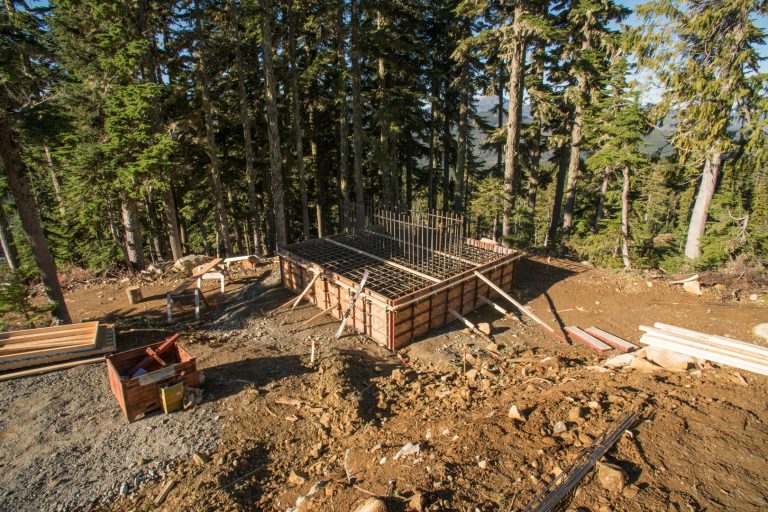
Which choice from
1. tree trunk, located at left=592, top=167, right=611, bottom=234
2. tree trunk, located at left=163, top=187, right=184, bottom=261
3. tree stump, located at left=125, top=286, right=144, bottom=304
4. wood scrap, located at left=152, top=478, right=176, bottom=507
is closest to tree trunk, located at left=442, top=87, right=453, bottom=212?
tree trunk, located at left=592, top=167, right=611, bottom=234

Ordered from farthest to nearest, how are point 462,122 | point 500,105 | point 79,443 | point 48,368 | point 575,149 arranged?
point 500,105, point 462,122, point 575,149, point 48,368, point 79,443

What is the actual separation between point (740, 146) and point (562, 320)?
33.2 ft

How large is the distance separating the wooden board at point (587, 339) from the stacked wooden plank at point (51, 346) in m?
14.3

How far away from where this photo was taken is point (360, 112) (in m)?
19.8

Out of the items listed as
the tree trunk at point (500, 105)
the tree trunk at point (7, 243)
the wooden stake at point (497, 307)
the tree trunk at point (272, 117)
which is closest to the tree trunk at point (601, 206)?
the tree trunk at point (500, 105)

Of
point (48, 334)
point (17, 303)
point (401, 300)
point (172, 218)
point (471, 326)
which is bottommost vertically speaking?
point (471, 326)

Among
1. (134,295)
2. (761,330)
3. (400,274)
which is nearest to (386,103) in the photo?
(400,274)

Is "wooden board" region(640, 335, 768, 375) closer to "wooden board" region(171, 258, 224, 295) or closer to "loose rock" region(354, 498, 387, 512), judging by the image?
"loose rock" region(354, 498, 387, 512)

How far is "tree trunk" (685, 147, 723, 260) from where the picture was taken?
48.4ft

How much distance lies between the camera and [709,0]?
12914 millimetres

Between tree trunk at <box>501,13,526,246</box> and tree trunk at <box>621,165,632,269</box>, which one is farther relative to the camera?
tree trunk at <box>621,165,632,269</box>

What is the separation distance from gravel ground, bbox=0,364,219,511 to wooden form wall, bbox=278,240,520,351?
17.6 ft

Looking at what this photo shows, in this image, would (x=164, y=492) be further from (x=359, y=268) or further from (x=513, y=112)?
(x=513, y=112)

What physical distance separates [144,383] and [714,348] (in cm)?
1313
